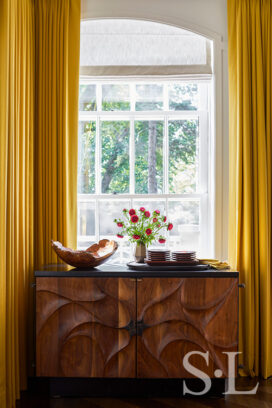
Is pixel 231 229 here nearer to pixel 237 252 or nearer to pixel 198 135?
pixel 237 252

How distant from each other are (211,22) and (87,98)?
1.11 meters

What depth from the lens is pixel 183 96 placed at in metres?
3.21

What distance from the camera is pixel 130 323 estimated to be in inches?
97.4

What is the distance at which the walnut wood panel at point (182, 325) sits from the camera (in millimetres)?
2477

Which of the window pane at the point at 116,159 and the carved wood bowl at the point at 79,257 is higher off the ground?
the window pane at the point at 116,159

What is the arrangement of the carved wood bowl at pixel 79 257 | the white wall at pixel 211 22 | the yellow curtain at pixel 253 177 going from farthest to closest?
the white wall at pixel 211 22 → the yellow curtain at pixel 253 177 → the carved wood bowl at pixel 79 257

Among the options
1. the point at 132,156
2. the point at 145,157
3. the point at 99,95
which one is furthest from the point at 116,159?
the point at 99,95

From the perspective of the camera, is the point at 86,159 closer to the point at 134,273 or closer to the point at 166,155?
the point at 166,155

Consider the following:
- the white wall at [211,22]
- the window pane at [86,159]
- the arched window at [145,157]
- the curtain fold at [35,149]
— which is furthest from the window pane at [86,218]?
the white wall at [211,22]

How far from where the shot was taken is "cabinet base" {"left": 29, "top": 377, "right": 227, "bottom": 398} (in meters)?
2.54

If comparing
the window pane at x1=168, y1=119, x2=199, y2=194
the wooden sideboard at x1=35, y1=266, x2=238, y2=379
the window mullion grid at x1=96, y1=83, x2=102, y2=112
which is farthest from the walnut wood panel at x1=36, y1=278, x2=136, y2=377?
the window mullion grid at x1=96, y1=83, x2=102, y2=112

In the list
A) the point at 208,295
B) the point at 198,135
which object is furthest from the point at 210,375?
the point at 198,135

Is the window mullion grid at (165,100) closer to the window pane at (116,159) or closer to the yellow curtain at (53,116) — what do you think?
the window pane at (116,159)

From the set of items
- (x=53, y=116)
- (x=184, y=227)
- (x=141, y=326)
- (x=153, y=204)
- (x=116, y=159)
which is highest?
(x=53, y=116)
